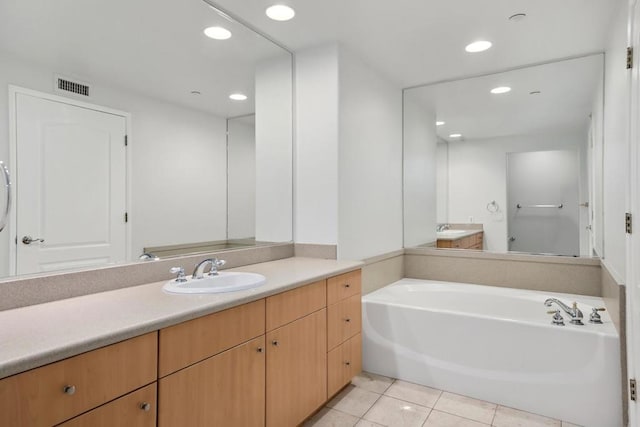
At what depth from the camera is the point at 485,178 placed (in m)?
3.54

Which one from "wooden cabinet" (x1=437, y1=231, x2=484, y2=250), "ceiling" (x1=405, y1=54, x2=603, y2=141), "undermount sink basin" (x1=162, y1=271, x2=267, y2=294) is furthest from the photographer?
"wooden cabinet" (x1=437, y1=231, x2=484, y2=250)

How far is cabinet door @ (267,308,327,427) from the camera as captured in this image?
66.6 inches

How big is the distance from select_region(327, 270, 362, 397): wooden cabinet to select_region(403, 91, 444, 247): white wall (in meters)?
1.36

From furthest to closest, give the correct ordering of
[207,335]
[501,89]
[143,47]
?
[501,89], [143,47], [207,335]

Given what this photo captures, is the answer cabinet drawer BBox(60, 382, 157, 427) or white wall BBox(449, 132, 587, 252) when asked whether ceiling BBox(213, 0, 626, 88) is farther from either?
cabinet drawer BBox(60, 382, 157, 427)

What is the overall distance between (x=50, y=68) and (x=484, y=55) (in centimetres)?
275

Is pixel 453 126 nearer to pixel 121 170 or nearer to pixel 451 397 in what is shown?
pixel 451 397

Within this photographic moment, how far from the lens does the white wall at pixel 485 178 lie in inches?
131

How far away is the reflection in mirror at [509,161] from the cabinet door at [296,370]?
6.16ft

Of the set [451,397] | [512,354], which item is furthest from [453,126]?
[451,397]

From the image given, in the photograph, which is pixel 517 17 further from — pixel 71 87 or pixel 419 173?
pixel 71 87

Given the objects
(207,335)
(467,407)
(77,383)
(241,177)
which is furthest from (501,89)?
(77,383)

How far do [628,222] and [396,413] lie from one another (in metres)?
1.53

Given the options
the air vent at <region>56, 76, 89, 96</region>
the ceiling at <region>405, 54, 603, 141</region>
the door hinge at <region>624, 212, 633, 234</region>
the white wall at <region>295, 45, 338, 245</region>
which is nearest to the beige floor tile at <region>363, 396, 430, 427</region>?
the white wall at <region>295, 45, 338, 245</region>
